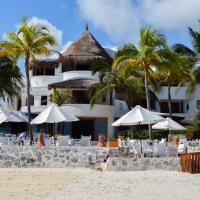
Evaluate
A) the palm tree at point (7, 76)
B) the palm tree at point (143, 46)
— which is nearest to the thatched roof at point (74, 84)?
the palm tree at point (7, 76)

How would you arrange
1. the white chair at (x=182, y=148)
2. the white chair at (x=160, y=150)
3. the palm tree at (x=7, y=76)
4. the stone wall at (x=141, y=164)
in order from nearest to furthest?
1. the stone wall at (x=141, y=164)
2. the white chair at (x=160, y=150)
3. the white chair at (x=182, y=148)
4. the palm tree at (x=7, y=76)

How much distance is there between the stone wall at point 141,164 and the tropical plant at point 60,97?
1557 cm

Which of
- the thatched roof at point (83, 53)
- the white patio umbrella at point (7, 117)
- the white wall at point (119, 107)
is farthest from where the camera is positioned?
the thatched roof at point (83, 53)

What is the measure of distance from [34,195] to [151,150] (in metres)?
9.33

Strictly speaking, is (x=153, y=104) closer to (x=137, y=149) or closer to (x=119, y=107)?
(x=119, y=107)

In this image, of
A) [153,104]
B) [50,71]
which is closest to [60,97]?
[50,71]

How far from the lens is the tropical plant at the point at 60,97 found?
36.5 m

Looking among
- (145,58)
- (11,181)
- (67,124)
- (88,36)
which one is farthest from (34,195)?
(88,36)

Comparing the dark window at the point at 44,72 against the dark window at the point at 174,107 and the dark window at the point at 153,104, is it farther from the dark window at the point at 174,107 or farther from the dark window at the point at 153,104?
the dark window at the point at 174,107

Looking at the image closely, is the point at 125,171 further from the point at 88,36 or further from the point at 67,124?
the point at 88,36

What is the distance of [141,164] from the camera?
21547mm

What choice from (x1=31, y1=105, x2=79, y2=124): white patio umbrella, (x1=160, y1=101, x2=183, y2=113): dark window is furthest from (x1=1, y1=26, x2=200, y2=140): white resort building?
(x1=31, y1=105, x2=79, y2=124): white patio umbrella

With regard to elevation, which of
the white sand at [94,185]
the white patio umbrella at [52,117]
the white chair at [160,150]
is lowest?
the white sand at [94,185]

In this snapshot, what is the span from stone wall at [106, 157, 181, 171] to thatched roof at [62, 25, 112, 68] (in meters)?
20.7
